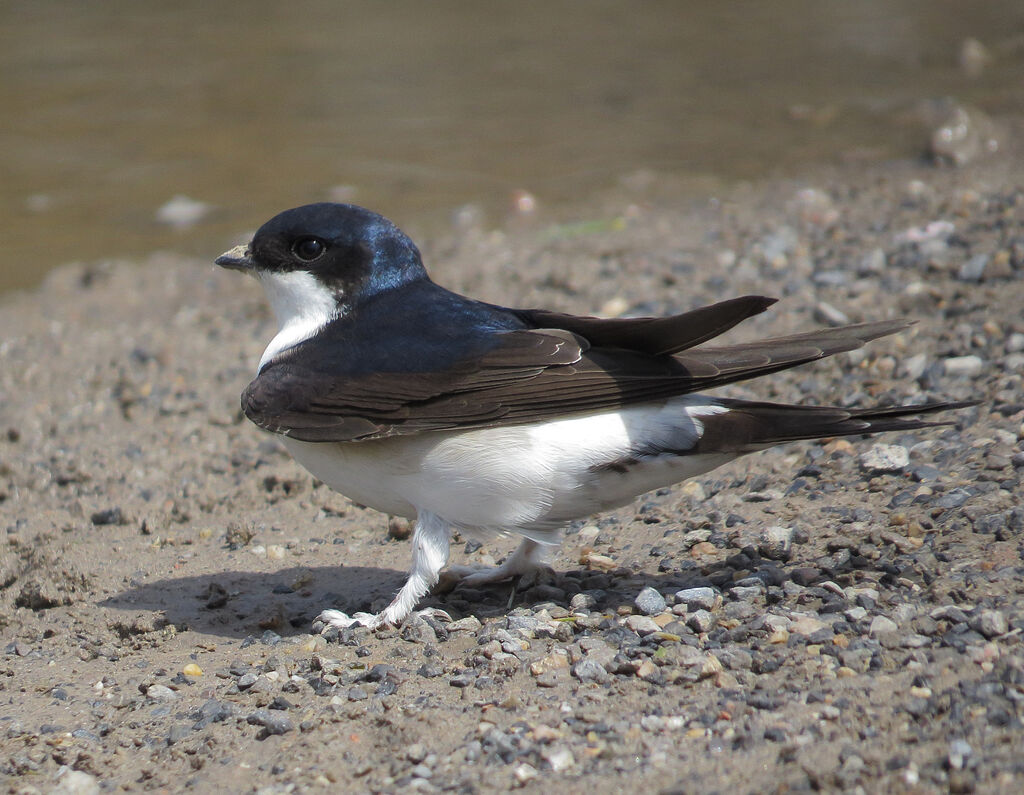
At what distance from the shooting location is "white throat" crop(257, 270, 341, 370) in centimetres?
482

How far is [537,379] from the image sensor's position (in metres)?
4.26

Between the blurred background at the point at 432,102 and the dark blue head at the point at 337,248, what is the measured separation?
5167 mm

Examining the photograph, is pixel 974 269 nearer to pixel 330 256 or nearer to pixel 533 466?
pixel 533 466

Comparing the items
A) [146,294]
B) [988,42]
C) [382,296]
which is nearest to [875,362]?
[382,296]

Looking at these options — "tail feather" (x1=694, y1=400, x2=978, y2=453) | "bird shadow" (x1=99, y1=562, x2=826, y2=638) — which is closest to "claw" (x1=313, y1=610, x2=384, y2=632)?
"bird shadow" (x1=99, y1=562, x2=826, y2=638)

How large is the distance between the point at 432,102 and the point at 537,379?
9.55 metres

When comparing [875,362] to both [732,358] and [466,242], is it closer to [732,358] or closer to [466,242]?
[732,358]

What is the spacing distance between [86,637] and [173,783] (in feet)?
4.56

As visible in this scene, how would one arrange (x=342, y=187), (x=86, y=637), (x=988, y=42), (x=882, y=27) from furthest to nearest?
(x=882, y=27) < (x=988, y=42) < (x=342, y=187) < (x=86, y=637)

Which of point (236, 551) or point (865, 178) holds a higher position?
point (865, 178)

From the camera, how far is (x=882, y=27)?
49.1 ft

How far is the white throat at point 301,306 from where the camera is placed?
15.8 feet

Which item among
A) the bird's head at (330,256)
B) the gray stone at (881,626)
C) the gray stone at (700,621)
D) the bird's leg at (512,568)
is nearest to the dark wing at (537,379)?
the bird's head at (330,256)

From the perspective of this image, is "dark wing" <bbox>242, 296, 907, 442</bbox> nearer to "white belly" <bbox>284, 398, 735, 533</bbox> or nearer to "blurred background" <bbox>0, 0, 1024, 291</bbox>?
"white belly" <bbox>284, 398, 735, 533</bbox>
